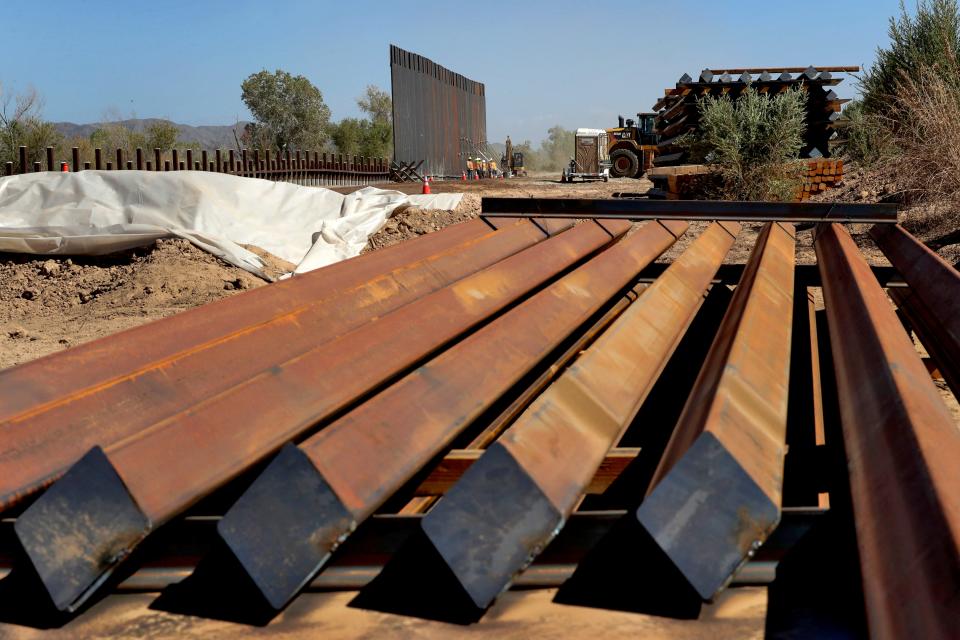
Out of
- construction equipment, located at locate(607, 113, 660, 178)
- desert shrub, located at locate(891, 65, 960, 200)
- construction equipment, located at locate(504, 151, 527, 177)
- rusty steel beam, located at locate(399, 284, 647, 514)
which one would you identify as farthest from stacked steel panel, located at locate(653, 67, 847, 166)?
construction equipment, located at locate(504, 151, 527, 177)

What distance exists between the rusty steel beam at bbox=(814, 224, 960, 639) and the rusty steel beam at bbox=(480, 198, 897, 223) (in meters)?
2.44

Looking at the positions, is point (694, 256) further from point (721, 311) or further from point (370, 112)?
point (370, 112)

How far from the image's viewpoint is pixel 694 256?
12.5 ft

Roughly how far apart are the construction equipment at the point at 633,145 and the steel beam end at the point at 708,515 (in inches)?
1058

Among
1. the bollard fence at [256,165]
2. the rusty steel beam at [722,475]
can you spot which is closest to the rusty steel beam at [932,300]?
the rusty steel beam at [722,475]

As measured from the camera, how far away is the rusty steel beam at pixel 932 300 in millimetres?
2484

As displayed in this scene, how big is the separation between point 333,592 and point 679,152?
19666 millimetres

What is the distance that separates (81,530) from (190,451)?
0.71ft

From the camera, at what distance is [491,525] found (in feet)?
4.00

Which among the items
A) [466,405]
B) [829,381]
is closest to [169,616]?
[466,405]

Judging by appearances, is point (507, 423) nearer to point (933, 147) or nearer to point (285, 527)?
point (285, 527)

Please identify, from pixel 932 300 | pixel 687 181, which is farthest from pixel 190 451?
pixel 687 181

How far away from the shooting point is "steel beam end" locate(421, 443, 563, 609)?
1.19m

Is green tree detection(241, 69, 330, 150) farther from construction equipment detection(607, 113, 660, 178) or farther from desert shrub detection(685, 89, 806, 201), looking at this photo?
desert shrub detection(685, 89, 806, 201)
